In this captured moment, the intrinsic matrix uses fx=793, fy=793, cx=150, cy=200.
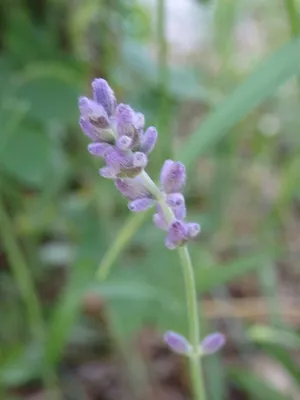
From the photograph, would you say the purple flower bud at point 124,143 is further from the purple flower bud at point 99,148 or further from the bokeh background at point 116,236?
the bokeh background at point 116,236

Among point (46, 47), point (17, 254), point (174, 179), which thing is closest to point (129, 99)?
point (46, 47)

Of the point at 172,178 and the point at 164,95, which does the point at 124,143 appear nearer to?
the point at 172,178

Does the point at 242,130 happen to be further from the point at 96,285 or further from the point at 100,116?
the point at 100,116

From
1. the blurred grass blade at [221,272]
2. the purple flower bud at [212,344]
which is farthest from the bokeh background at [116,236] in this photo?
the purple flower bud at [212,344]

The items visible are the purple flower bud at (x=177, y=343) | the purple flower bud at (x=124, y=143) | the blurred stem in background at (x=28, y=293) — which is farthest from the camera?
the blurred stem in background at (x=28, y=293)

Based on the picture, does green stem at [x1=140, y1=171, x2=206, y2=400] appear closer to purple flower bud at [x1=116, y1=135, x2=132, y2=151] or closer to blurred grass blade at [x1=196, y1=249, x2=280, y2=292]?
purple flower bud at [x1=116, y1=135, x2=132, y2=151]

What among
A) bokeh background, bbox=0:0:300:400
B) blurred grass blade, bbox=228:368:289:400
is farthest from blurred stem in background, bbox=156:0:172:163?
blurred grass blade, bbox=228:368:289:400
